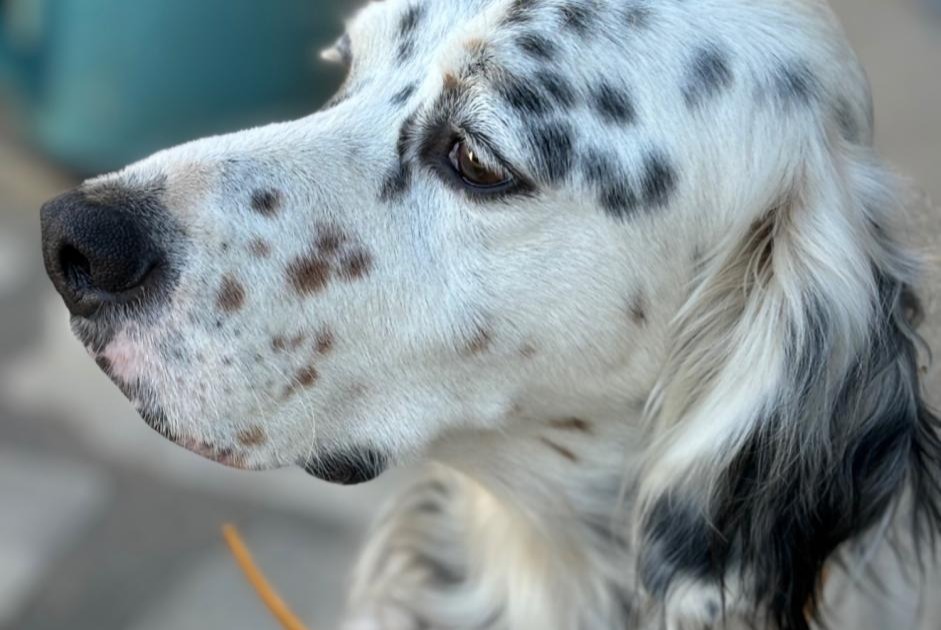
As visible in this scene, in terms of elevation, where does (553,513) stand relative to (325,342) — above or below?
below

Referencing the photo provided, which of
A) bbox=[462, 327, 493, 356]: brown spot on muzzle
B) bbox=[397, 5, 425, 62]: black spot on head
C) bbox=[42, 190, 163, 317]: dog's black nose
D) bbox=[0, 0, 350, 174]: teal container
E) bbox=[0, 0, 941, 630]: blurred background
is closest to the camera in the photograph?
bbox=[42, 190, 163, 317]: dog's black nose

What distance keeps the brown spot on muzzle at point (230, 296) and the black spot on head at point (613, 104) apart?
56 cm

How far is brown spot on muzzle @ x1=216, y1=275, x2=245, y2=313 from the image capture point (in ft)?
5.80

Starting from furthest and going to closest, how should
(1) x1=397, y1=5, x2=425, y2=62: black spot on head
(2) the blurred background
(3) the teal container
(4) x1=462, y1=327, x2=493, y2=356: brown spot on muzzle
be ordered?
1. (3) the teal container
2. (2) the blurred background
3. (1) x1=397, y1=5, x2=425, y2=62: black spot on head
4. (4) x1=462, y1=327, x2=493, y2=356: brown spot on muzzle

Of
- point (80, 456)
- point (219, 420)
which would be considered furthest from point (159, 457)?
point (219, 420)

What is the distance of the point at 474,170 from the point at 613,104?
0.22 metres

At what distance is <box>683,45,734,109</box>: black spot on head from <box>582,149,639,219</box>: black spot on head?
0.15m

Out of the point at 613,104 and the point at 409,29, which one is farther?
the point at 409,29

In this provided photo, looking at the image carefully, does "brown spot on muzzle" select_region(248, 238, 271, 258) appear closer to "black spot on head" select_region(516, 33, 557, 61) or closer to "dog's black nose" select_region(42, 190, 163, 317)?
"dog's black nose" select_region(42, 190, 163, 317)

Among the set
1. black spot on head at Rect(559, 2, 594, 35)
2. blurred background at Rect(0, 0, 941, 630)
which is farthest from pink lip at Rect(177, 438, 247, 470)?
blurred background at Rect(0, 0, 941, 630)

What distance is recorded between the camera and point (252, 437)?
186 centimetres

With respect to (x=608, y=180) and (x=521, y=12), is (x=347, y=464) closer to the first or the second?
(x=608, y=180)

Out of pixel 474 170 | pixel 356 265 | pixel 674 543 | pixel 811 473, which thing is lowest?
pixel 674 543

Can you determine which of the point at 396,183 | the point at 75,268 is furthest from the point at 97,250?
the point at 396,183
